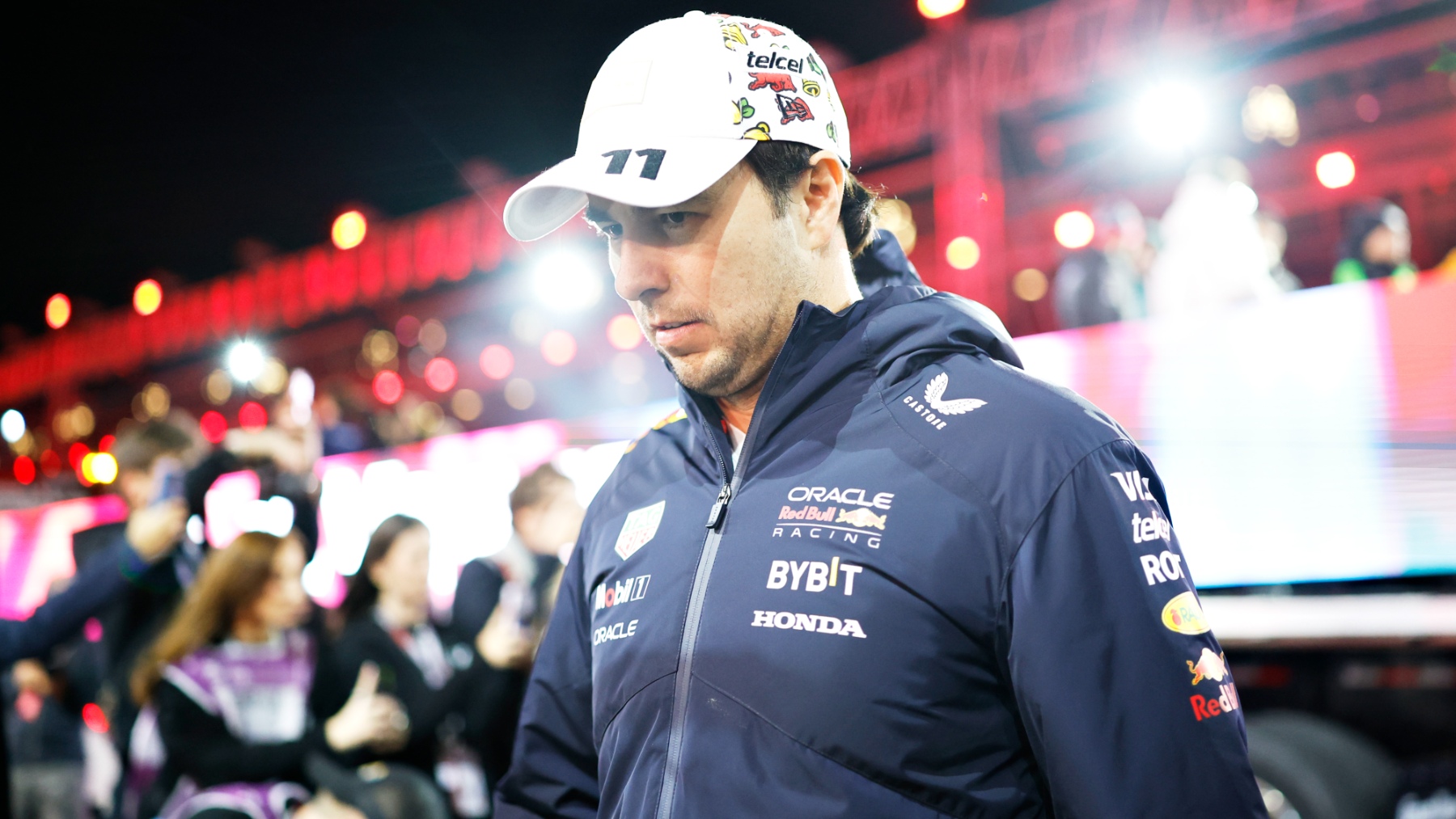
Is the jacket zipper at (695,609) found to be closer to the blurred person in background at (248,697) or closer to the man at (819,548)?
the man at (819,548)

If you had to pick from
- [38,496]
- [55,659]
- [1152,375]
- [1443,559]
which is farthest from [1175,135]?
[38,496]

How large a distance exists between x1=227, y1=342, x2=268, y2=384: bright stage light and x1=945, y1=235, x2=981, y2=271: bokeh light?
537 inches

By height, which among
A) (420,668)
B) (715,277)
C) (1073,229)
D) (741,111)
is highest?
(1073,229)

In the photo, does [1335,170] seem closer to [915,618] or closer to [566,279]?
[566,279]

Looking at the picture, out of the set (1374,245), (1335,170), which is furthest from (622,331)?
(1374,245)

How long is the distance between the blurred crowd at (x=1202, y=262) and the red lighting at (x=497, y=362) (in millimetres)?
13171

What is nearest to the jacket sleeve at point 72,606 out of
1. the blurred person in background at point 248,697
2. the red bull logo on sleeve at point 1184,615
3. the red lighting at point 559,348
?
the blurred person in background at point 248,697

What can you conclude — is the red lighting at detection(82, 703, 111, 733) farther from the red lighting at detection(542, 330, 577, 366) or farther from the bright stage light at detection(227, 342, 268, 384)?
the bright stage light at detection(227, 342, 268, 384)

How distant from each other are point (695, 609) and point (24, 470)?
2599 cm

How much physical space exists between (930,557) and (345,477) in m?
8.92

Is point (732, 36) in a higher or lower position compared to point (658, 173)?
higher

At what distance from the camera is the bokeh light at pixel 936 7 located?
832 cm

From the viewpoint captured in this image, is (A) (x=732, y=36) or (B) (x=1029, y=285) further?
(B) (x=1029, y=285)

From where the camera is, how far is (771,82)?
1.59 m
